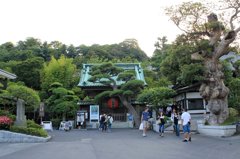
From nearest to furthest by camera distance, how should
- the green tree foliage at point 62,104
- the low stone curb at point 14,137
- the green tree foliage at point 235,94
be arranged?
the low stone curb at point 14,137, the green tree foliage at point 235,94, the green tree foliage at point 62,104

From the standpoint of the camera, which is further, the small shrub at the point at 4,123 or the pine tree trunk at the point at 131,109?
the pine tree trunk at the point at 131,109

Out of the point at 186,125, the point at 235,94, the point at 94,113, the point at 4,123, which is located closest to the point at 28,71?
the point at 94,113

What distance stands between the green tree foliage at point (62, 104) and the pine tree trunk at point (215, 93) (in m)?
16.1

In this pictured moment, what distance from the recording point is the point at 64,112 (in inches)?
1211

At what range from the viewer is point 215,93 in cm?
1778

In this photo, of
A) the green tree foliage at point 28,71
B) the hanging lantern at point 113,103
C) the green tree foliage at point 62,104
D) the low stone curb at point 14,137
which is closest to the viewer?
the low stone curb at point 14,137

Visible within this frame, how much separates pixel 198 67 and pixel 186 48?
143 cm

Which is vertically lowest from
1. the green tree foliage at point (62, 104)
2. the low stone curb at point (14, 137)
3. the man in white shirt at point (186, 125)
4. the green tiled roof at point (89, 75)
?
the low stone curb at point (14, 137)

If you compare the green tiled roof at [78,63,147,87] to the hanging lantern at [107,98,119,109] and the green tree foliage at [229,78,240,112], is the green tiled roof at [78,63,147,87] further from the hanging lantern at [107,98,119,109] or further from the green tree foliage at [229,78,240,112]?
the green tree foliage at [229,78,240,112]

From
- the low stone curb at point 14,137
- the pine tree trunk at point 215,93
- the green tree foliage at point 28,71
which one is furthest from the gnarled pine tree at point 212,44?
the green tree foliage at point 28,71

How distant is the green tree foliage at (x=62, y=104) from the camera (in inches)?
1193

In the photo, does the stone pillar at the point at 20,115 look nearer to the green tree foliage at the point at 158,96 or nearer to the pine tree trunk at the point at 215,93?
the green tree foliage at the point at 158,96

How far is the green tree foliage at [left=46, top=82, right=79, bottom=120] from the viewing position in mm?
30297

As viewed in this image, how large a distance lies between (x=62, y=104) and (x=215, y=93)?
56.5 feet
